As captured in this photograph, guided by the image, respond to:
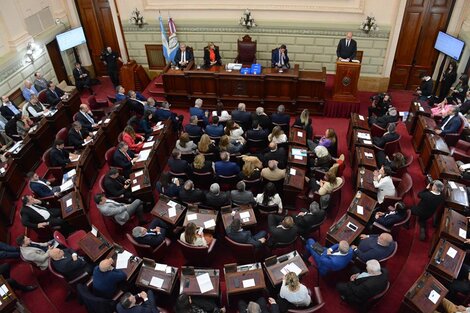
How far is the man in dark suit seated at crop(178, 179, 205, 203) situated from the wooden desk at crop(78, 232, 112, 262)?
4.86 ft

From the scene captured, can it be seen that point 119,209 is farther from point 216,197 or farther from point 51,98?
point 51,98

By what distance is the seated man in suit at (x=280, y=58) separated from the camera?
10.7m

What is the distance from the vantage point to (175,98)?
11352 mm

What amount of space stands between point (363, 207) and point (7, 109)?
9001 mm

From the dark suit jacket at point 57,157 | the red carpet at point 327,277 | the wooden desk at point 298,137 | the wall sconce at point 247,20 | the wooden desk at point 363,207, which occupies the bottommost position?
the red carpet at point 327,277

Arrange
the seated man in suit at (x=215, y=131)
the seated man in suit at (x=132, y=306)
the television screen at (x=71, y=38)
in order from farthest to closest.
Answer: the television screen at (x=71, y=38) < the seated man in suit at (x=215, y=131) < the seated man in suit at (x=132, y=306)

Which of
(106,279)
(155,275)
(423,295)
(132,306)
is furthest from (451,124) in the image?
(106,279)

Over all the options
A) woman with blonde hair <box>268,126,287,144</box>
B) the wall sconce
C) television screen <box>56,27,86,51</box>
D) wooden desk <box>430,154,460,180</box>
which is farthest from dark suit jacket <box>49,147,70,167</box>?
wooden desk <box>430,154,460,180</box>

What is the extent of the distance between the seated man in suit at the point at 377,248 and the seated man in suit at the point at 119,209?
400cm

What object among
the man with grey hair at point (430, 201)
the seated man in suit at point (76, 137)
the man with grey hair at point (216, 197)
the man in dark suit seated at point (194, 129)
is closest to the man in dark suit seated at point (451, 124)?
the man with grey hair at point (430, 201)

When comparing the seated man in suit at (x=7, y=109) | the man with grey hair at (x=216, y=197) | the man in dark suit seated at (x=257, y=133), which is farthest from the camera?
the seated man in suit at (x=7, y=109)

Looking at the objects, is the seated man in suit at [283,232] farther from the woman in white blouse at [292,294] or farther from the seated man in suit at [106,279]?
the seated man in suit at [106,279]

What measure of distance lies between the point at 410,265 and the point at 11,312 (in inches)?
249

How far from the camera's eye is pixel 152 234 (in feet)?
19.7
